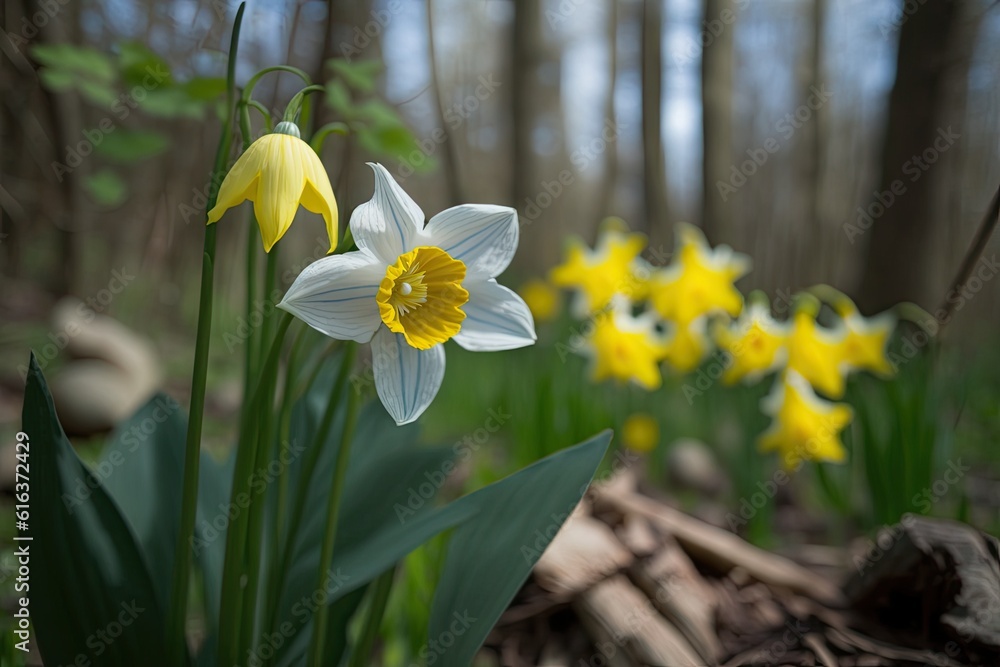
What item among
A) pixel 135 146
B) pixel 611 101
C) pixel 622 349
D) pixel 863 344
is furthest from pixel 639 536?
pixel 611 101

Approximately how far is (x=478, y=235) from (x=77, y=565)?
23.8 inches

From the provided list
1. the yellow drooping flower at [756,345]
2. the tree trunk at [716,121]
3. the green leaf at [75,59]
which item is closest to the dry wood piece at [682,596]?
the yellow drooping flower at [756,345]

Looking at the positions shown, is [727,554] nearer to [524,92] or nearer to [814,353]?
[814,353]

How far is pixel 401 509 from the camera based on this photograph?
1.00m

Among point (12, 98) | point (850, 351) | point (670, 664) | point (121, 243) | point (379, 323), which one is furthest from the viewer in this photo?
point (121, 243)

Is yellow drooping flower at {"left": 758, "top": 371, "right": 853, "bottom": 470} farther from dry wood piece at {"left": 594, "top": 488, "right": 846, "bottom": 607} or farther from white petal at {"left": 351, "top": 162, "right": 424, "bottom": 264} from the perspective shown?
white petal at {"left": 351, "top": 162, "right": 424, "bottom": 264}

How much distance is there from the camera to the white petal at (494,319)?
82 cm

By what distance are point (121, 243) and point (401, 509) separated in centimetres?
543

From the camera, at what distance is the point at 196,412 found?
Result: 2.35ft

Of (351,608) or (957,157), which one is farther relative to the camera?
(957,157)

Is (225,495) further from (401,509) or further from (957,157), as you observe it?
(957,157)

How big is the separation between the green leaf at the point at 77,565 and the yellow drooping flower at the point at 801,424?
1554mm

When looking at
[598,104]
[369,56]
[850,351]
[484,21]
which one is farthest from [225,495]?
[484,21]

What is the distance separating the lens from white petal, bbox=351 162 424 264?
2.39ft
